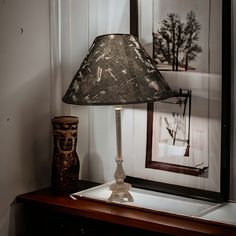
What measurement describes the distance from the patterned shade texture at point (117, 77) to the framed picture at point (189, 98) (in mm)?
166

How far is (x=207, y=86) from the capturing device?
1798mm

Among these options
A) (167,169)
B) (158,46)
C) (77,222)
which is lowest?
(77,222)

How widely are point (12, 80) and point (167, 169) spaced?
2.16 feet

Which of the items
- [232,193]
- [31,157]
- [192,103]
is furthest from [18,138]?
[232,193]

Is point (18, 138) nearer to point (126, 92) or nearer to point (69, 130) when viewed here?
point (69, 130)

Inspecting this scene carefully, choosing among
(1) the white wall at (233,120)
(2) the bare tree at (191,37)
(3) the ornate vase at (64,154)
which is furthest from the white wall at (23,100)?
(1) the white wall at (233,120)

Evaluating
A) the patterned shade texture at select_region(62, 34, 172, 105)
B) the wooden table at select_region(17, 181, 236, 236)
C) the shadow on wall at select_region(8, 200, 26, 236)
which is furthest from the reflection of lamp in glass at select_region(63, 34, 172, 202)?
the shadow on wall at select_region(8, 200, 26, 236)

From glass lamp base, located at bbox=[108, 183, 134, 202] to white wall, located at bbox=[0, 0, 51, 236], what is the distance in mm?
358

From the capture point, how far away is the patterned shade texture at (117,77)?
1634 millimetres

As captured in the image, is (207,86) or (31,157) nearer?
(207,86)

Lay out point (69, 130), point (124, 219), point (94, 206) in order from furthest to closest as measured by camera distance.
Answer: point (69, 130) < point (94, 206) < point (124, 219)

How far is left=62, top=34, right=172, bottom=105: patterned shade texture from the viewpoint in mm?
1634

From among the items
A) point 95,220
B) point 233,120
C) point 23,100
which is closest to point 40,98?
point 23,100

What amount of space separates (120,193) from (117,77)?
16.8 inches
